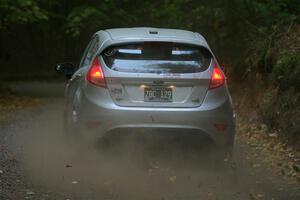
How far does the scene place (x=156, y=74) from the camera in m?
8.29

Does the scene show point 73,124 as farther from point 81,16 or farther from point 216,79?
point 81,16

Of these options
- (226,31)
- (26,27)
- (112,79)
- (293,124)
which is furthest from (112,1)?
(112,79)

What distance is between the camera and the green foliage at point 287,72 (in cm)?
1160

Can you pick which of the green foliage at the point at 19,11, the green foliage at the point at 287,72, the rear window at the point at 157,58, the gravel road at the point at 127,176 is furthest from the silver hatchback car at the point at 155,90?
the green foliage at the point at 19,11

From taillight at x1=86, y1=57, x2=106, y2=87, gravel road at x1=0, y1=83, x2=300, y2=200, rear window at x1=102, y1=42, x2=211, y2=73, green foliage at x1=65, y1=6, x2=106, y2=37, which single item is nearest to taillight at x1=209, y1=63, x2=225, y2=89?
rear window at x1=102, y1=42, x2=211, y2=73

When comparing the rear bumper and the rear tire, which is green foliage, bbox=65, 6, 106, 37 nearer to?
the rear tire

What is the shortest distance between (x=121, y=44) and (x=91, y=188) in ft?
6.25

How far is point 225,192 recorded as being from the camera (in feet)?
25.2

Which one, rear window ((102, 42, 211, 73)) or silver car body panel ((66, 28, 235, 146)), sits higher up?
rear window ((102, 42, 211, 73))

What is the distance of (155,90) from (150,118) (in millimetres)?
360

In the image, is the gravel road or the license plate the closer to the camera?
the gravel road

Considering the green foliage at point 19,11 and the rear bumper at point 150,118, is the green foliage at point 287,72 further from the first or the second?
the green foliage at point 19,11

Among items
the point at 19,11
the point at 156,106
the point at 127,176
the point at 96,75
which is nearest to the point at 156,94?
the point at 156,106

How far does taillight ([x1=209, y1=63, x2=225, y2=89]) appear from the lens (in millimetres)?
8484
